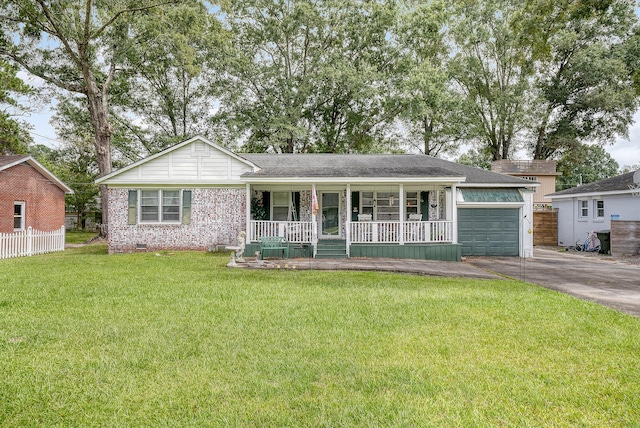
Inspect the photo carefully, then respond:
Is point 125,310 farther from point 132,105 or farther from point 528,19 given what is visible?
point 132,105

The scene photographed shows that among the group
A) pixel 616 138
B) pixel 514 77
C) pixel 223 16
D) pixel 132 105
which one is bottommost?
pixel 616 138

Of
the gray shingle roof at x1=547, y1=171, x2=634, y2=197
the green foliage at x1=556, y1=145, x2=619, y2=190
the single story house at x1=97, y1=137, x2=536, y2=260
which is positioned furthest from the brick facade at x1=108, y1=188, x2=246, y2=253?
the green foliage at x1=556, y1=145, x2=619, y2=190

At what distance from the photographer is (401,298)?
682 centimetres

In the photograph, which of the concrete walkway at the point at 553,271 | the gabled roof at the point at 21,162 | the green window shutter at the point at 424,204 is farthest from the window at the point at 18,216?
the green window shutter at the point at 424,204

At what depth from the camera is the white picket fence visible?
13352mm

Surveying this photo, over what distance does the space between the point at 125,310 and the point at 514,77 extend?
34.4 m

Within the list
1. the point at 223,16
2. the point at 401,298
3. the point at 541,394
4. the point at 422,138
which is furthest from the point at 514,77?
the point at 541,394

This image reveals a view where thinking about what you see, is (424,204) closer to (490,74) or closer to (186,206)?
(186,206)

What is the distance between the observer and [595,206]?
744 inches

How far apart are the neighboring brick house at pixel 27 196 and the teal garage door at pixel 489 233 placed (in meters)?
19.6

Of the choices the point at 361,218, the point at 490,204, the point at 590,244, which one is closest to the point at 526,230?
the point at 490,204

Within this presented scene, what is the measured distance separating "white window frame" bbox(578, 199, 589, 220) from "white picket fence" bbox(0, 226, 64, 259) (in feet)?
85.7

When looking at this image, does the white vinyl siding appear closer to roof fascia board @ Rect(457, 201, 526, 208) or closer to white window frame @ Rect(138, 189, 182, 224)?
white window frame @ Rect(138, 189, 182, 224)

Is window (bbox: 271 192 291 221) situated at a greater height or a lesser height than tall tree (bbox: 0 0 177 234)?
lesser
